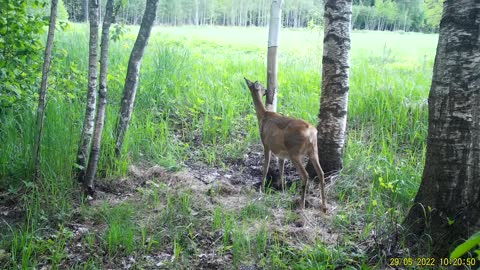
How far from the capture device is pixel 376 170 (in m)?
6.09

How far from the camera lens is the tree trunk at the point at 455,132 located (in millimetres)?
3744

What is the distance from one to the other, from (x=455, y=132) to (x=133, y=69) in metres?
4.32

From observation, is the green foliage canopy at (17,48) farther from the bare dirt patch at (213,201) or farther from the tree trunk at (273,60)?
the tree trunk at (273,60)

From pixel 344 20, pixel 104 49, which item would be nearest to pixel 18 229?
pixel 104 49

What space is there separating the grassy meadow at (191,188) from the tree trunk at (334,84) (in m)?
0.36

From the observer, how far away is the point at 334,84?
6059 millimetres

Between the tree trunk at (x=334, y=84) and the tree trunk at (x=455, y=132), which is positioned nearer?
the tree trunk at (x=455, y=132)

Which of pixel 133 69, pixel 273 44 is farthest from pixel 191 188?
pixel 273 44

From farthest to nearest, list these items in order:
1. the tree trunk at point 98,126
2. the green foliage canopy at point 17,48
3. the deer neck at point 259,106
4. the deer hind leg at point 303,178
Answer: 1. the deer neck at point 259,106
2. the green foliage canopy at point 17,48
3. the tree trunk at point 98,126
4. the deer hind leg at point 303,178

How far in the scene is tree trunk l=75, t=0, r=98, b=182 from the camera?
5.37m

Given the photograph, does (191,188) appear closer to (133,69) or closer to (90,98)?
(90,98)

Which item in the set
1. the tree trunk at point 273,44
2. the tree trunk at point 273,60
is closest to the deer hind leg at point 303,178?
the tree trunk at point 273,60

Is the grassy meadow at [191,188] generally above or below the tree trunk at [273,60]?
below

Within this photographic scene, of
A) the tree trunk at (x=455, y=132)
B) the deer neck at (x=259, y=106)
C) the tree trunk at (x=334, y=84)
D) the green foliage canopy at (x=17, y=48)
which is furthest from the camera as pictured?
the deer neck at (x=259, y=106)
